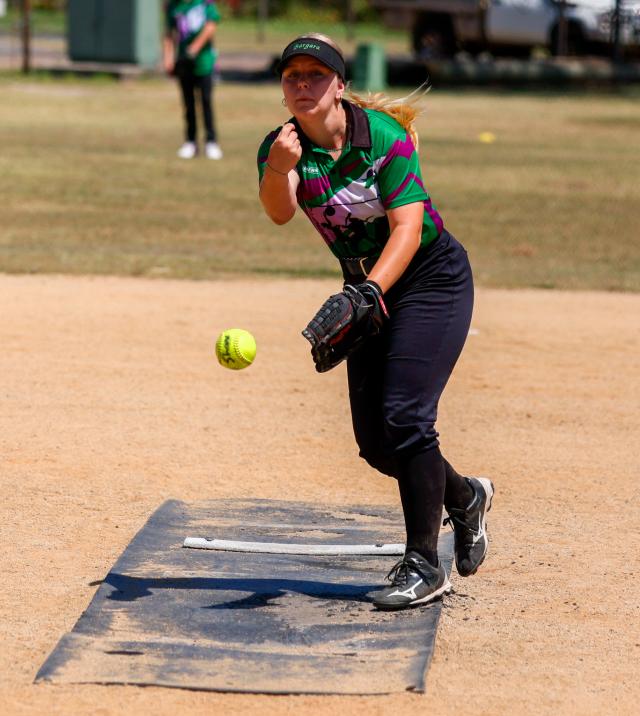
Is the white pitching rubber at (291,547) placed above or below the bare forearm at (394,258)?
below

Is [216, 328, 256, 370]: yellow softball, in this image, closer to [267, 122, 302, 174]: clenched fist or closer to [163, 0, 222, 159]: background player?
[267, 122, 302, 174]: clenched fist

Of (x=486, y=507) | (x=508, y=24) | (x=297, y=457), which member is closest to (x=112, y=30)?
(x=508, y=24)

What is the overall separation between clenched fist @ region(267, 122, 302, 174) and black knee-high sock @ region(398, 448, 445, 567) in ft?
3.42

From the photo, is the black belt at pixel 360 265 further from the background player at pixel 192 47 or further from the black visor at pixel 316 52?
the background player at pixel 192 47

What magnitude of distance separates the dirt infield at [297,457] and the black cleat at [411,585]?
0.36 feet

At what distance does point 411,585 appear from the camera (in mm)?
4672

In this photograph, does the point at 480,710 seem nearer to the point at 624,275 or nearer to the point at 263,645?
the point at 263,645

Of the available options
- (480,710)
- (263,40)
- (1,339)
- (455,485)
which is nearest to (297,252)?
(1,339)

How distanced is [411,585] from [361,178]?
1.35 metres

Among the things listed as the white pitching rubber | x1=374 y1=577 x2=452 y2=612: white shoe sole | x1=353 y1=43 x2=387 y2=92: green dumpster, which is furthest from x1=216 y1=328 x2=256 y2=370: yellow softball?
x1=353 y1=43 x2=387 y2=92: green dumpster

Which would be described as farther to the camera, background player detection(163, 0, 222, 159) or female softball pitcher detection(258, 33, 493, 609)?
background player detection(163, 0, 222, 159)

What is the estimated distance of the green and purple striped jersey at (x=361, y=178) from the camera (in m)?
4.50

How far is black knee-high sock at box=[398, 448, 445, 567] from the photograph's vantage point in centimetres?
464

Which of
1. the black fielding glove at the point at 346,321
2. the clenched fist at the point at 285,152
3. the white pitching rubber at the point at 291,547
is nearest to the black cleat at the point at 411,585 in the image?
the white pitching rubber at the point at 291,547
